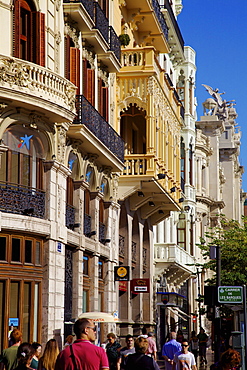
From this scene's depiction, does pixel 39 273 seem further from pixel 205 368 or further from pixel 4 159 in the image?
pixel 205 368

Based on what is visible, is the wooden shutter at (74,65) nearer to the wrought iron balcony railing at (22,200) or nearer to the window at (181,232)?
the wrought iron balcony railing at (22,200)

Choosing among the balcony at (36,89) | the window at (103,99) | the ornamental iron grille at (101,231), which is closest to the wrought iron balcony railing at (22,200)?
the balcony at (36,89)

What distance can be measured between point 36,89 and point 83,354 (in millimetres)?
13347

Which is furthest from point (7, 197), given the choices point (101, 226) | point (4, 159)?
point (101, 226)

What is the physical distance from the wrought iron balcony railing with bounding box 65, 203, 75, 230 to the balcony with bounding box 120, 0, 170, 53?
38.0 feet

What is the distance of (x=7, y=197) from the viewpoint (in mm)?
20656

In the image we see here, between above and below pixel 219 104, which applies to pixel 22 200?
below

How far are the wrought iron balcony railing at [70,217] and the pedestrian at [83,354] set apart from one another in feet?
53.5

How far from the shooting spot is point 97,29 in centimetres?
2644

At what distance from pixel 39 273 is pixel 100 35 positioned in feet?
29.8

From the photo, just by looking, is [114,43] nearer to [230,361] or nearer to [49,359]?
[49,359]

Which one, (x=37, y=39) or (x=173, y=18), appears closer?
(x=37, y=39)

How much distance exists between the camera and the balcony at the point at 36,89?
65.9 feet

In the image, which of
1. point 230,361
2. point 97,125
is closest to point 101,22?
point 97,125
